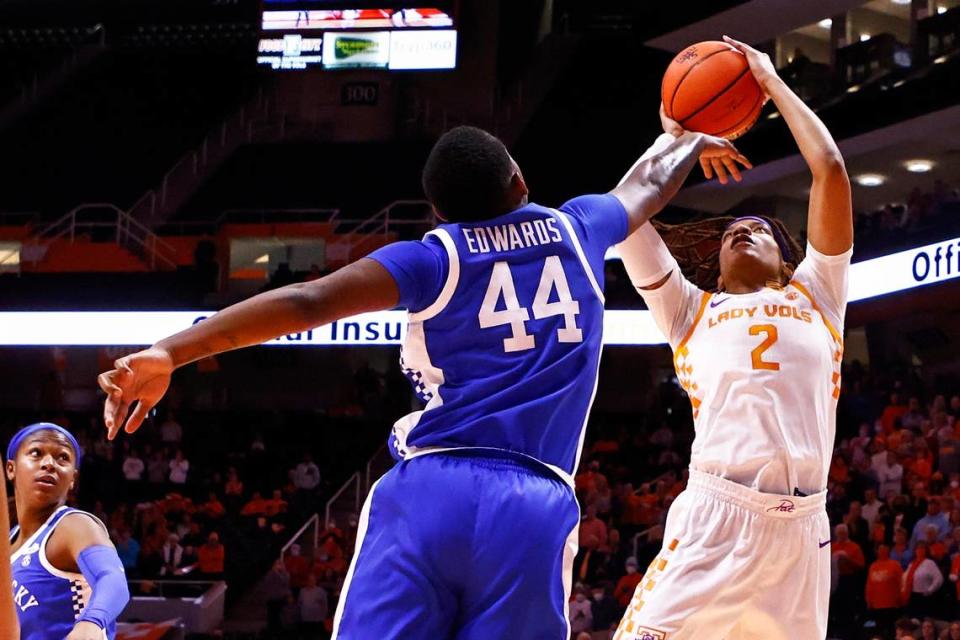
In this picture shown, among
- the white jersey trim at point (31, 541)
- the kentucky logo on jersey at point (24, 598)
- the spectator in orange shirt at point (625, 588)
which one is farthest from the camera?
the spectator in orange shirt at point (625, 588)

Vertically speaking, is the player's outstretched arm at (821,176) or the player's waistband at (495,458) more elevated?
the player's outstretched arm at (821,176)

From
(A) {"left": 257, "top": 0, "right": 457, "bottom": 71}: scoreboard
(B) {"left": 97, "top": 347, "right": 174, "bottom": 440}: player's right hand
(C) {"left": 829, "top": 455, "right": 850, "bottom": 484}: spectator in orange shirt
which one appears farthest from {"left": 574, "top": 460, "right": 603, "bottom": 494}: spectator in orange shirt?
(B) {"left": 97, "top": 347, "right": 174, "bottom": 440}: player's right hand

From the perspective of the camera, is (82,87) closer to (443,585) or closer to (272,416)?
(272,416)

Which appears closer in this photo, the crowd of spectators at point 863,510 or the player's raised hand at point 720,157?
the player's raised hand at point 720,157

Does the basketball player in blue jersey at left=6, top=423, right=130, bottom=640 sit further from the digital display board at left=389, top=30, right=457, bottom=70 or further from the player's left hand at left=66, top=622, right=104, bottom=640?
the digital display board at left=389, top=30, right=457, bottom=70

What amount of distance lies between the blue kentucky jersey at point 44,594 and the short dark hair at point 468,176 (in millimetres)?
2554

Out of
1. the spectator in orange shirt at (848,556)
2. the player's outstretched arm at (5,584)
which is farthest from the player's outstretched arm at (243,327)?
the spectator in orange shirt at (848,556)

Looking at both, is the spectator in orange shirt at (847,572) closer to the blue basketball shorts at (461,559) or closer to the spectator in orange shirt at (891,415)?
the spectator in orange shirt at (891,415)

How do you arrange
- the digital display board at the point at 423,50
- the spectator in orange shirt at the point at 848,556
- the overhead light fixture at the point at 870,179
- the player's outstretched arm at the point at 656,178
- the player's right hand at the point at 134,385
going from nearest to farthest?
the player's right hand at the point at 134,385
the player's outstretched arm at the point at 656,178
the spectator in orange shirt at the point at 848,556
the digital display board at the point at 423,50
the overhead light fixture at the point at 870,179

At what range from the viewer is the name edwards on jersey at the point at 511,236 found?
10.3 feet

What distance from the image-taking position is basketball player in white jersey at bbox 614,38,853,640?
4.23 meters

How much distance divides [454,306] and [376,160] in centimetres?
2159

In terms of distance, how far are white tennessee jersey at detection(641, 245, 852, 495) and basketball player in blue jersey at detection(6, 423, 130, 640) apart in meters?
2.08

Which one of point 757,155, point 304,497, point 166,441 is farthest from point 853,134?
point 166,441
